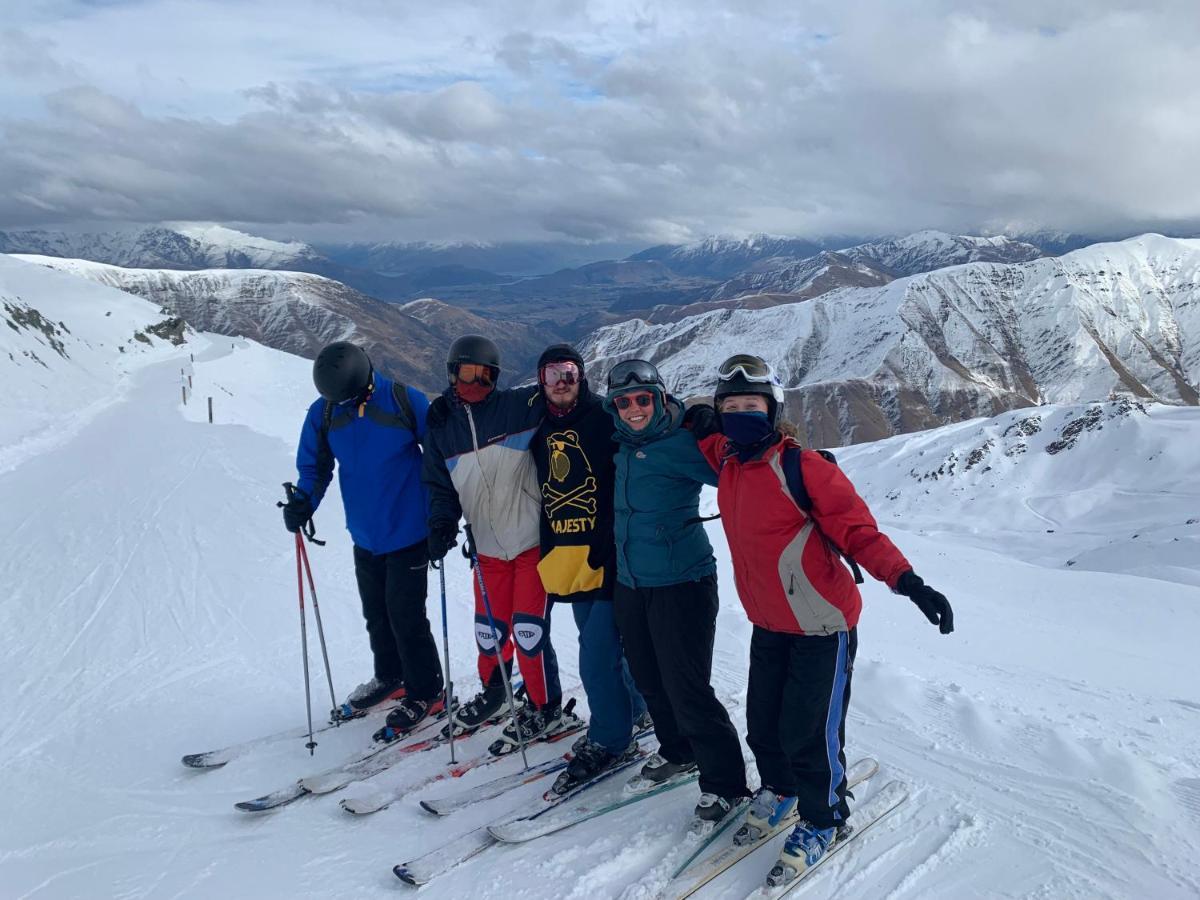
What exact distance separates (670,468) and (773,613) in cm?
99

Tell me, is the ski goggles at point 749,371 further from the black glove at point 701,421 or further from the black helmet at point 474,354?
the black helmet at point 474,354

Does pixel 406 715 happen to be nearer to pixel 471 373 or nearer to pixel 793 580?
pixel 471 373

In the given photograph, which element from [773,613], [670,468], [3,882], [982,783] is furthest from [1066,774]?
[3,882]

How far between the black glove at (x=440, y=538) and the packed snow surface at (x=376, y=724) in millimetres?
1607

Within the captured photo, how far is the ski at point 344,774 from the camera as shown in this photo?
4.91 metres

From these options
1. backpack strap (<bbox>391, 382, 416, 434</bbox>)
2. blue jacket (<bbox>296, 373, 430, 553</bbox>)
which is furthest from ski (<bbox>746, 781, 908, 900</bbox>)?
backpack strap (<bbox>391, 382, 416, 434</bbox>)

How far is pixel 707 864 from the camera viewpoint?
408cm

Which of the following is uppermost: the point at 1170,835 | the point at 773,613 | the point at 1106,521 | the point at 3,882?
the point at 773,613

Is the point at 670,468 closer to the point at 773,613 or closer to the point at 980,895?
the point at 773,613

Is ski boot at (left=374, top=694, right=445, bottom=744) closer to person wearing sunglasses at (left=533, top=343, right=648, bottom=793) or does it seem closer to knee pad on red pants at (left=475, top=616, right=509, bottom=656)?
knee pad on red pants at (left=475, top=616, right=509, bottom=656)

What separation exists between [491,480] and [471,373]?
74 centimetres

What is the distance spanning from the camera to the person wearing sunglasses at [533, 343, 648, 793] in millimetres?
4777

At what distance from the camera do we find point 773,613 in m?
4.01

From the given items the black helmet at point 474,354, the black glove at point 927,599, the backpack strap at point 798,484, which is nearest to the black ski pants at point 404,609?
the black helmet at point 474,354
